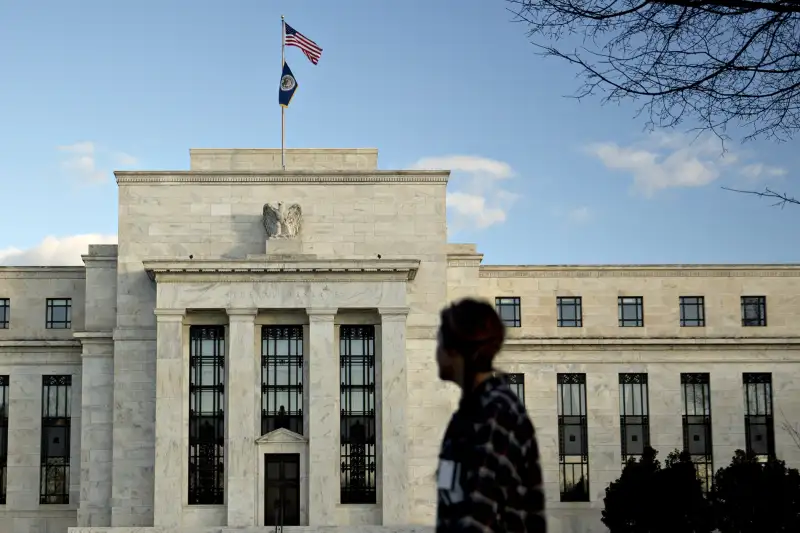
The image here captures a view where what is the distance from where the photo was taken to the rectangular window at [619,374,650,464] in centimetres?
4962

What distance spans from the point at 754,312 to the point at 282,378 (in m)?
20.5

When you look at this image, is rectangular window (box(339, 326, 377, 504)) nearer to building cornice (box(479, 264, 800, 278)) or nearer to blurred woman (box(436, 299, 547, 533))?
building cornice (box(479, 264, 800, 278))

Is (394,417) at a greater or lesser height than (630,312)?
lesser

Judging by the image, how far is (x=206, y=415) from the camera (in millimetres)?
45688

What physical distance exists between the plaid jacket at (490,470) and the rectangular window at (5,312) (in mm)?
→ 47197

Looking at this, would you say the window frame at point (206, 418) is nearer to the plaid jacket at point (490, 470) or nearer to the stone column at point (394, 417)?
the stone column at point (394, 417)

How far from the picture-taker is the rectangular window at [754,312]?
167 feet

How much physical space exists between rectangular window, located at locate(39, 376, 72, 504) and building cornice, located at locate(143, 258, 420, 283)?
806 centimetres

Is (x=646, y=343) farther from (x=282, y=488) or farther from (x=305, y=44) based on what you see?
(x=305, y=44)

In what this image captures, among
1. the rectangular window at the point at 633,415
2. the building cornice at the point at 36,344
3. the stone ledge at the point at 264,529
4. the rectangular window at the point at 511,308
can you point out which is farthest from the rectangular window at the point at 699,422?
the building cornice at the point at 36,344

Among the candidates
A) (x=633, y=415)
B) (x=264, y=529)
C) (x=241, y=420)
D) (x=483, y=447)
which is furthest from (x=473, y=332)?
(x=633, y=415)

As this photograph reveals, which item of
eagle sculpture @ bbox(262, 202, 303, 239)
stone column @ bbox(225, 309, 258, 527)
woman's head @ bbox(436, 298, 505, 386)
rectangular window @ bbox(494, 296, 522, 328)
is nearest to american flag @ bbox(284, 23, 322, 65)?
eagle sculpture @ bbox(262, 202, 303, 239)

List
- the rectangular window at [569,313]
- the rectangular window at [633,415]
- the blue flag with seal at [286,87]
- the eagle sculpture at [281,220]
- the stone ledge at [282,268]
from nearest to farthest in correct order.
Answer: the stone ledge at [282,268], the eagle sculpture at [281,220], the blue flag with seal at [286,87], the rectangular window at [633,415], the rectangular window at [569,313]

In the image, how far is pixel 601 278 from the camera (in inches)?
2000
